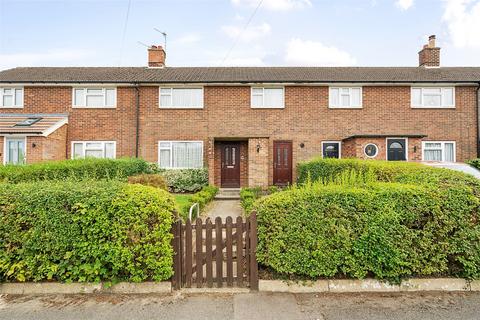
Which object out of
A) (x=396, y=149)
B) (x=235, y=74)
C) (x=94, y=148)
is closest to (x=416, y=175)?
(x=396, y=149)

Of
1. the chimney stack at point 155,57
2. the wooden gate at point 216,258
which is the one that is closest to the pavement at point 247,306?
the wooden gate at point 216,258

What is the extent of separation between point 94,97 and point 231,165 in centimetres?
751

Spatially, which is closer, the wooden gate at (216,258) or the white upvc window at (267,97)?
the wooden gate at (216,258)

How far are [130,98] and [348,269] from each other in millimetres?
12640

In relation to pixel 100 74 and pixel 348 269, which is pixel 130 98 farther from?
pixel 348 269

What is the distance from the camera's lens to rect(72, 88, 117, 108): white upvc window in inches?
522

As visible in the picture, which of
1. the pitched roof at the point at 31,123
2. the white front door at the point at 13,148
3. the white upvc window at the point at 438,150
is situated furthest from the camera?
the white upvc window at the point at 438,150

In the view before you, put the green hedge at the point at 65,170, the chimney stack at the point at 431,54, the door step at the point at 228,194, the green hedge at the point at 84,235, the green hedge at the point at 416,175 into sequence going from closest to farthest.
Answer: the green hedge at the point at 84,235
the green hedge at the point at 416,175
the green hedge at the point at 65,170
the door step at the point at 228,194
the chimney stack at the point at 431,54

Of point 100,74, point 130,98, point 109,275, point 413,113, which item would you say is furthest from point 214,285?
point 100,74

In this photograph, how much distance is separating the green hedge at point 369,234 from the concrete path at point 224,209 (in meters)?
3.78

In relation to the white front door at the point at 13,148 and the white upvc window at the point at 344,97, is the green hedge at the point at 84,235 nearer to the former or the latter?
the white front door at the point at 13,148

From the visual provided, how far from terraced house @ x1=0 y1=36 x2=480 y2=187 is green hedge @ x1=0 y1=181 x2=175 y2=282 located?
31.1 ft

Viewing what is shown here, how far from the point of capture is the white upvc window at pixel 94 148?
13172 millimetres

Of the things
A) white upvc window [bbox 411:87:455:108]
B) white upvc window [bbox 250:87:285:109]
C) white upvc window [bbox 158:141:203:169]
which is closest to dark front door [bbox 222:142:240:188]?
white upvc window [bbox 158:141:203:169]
